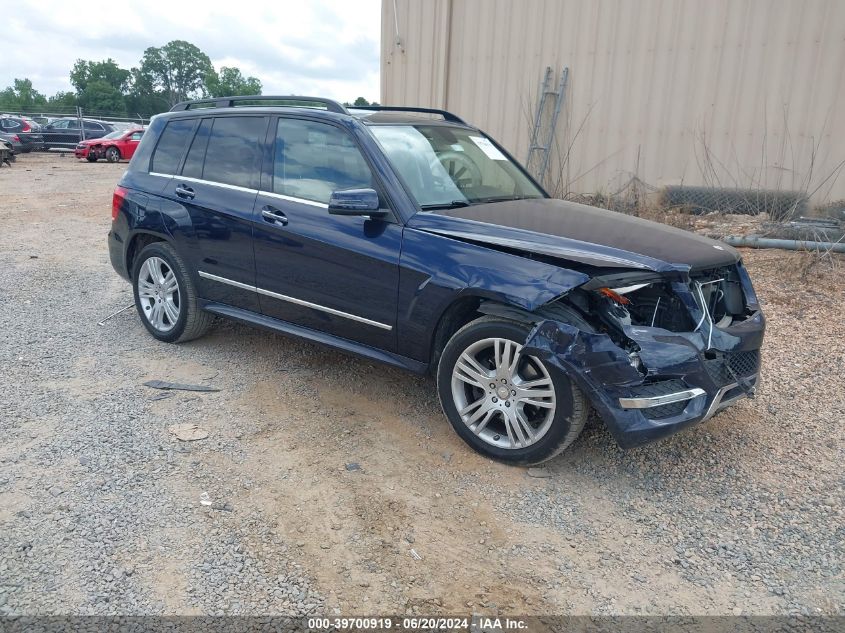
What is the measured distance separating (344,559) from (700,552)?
1568mm

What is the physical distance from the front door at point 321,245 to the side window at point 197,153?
2.62ft

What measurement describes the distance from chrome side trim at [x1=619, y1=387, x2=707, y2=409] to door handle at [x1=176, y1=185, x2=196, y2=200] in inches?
136

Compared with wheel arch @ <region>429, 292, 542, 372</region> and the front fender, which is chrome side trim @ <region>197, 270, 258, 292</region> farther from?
wheel arch @ <region>429, 292, 542, 372</region>

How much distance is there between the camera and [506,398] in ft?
11.8

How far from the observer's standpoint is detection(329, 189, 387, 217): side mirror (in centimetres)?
389

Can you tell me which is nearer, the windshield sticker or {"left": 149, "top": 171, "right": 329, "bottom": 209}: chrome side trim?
{"left": 149, "top": 171, "right": 329, "bottom": 209}: chrome side trim

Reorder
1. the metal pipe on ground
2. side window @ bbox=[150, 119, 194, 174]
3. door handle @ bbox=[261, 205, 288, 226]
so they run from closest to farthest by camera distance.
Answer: door handle @ bbox=[261, 205, 288, 226], side window @ bbox=[150, 119, 194, 174], the metal pipe on ground

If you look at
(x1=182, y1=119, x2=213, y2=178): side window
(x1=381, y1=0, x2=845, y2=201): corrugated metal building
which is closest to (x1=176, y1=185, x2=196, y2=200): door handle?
(x1=182, y1=119, x2=213, y2=178): side window

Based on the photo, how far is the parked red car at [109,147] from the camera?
2555 centimetres

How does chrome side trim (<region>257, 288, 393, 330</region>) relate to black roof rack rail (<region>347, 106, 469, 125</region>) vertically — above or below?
below

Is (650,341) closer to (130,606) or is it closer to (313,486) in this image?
(313,486)

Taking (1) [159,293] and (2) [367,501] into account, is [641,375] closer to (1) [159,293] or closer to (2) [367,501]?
(2) [367,501]

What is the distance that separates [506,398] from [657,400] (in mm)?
751

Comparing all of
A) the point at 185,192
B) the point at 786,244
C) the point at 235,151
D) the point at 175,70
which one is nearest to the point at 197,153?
the point at 185,192
